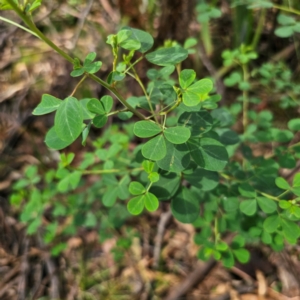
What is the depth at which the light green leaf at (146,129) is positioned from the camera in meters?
0.84

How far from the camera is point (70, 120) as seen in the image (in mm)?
788

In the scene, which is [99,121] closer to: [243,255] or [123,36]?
[123,36]

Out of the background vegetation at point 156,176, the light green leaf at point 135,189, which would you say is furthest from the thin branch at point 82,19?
the light green leaf at point 135,189

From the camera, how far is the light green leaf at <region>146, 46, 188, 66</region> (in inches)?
35.1

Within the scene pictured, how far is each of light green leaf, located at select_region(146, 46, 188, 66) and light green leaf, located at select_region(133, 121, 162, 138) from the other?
16 centimetres

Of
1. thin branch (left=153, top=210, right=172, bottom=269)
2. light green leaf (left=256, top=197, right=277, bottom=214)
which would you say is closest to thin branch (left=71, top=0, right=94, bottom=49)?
thin branch (left=153, top=210, right=172, bottom=269)

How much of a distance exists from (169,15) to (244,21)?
53 cm

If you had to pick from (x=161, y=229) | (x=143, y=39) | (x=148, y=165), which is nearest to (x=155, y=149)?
(x=148, y=165)

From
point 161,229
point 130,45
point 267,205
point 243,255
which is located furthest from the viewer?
point 161,229

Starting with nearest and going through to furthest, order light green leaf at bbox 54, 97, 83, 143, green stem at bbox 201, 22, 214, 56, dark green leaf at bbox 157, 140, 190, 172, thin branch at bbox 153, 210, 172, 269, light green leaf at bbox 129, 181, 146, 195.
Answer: light green leaf at bbox 54, 97, 83, 143 → dark green leaf at bbox 157, 140, 190, 172 → light green leaf at bbox 129, 181, 146, 195 → thin branch at bbox 153, 210, 172, 269 → green stem at bbox 201, 22, 214, 56

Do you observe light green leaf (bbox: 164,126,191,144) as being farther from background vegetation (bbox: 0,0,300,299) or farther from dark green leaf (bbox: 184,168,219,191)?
dark green leaf (bbox: 184,168,219,191)

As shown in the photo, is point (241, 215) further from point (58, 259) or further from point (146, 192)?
point (58, 259)

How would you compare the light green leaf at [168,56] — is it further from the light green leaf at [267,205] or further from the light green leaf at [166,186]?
the light green leaf at [267,205]

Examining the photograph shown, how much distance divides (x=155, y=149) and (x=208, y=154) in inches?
7.0
